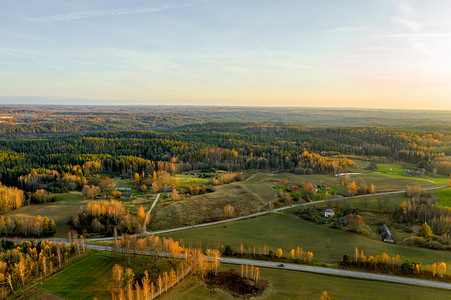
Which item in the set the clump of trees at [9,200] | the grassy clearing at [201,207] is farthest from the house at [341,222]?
the clump of trees at [9,200]

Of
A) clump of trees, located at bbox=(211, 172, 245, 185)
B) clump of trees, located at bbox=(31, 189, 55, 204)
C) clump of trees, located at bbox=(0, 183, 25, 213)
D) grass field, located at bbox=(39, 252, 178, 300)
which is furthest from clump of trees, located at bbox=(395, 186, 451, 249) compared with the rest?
clump of trees, located at bbox=(0, 183, 25, 213)

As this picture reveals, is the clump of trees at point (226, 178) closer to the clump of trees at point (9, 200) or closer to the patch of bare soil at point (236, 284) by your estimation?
the patch of bare soil at point (236, 284)

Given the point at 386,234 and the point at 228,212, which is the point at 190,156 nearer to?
the point at 228,212

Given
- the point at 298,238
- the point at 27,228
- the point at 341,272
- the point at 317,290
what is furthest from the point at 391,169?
the point at 27,228

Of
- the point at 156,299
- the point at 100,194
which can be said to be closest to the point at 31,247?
the point at 156,299

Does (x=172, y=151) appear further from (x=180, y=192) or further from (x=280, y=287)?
(x=280, y=287)
